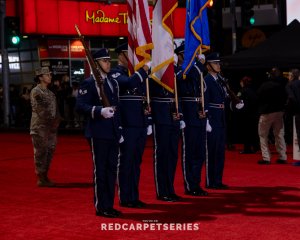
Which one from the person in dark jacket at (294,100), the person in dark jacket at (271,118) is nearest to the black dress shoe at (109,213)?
the person in dark jacket at (294,100)

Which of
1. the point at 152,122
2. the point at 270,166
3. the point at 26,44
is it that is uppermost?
the point at 26,44

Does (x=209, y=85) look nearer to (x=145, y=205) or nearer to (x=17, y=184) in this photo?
(x=145, y=205)

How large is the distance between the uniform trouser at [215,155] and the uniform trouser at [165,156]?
1.27m

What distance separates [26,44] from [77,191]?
76.5ft

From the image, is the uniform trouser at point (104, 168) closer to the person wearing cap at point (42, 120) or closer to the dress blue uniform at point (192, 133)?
the dress blue uniform at point (192, 133)

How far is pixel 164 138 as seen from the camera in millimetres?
9391

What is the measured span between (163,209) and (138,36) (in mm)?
2280

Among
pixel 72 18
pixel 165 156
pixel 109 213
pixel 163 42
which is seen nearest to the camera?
pixel 109 213

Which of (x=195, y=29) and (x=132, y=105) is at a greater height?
(x=195, y=29)

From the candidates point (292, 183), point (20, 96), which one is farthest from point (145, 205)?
point (20, 96)

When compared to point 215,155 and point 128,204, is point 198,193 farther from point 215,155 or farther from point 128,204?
point 128,204

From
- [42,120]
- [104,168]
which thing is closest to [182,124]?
[104,168]

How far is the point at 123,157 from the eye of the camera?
29.4 ft

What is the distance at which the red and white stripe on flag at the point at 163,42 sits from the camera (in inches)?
371
